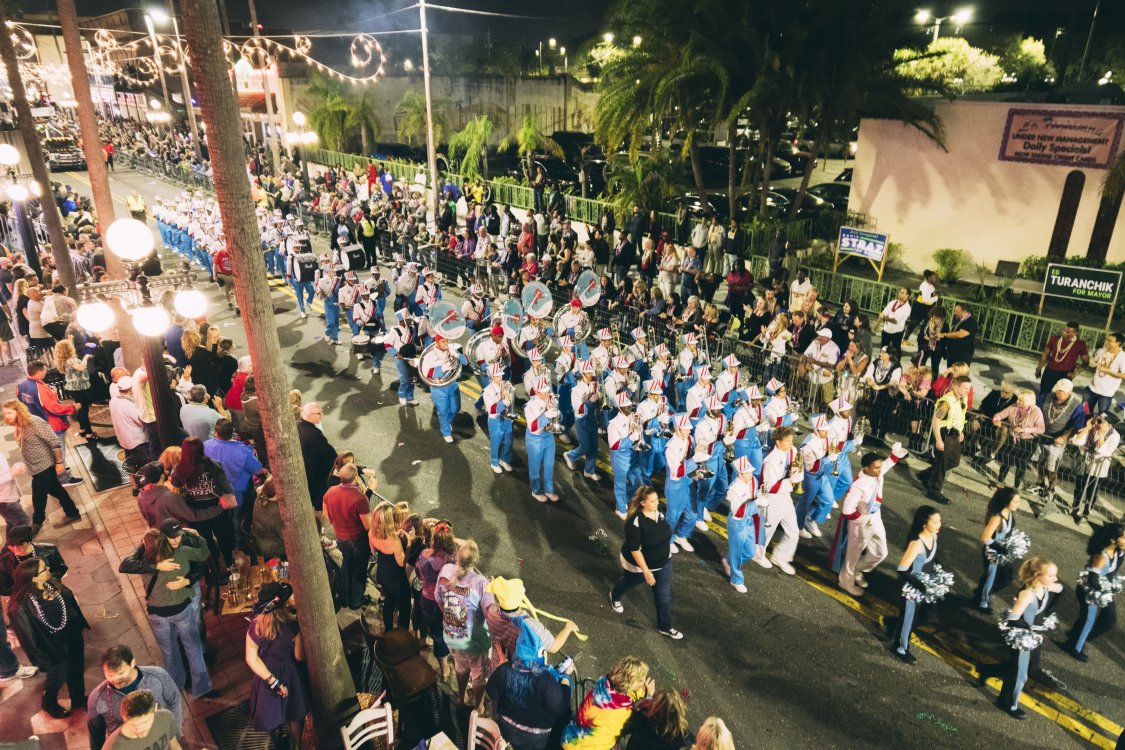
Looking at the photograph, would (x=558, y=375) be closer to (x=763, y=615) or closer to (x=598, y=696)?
(x=763, y=615)

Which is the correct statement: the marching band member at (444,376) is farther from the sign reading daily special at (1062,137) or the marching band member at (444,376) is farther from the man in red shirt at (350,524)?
the sign reading daily special at (1062,137)

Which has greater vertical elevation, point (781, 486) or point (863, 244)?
point (863, 244)

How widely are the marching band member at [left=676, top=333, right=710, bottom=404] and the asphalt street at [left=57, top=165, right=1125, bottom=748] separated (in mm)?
1766

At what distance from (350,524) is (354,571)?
1.95 ft

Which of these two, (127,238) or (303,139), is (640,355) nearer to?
(127,238)

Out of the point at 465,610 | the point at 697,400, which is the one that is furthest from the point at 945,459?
the point at 465,610

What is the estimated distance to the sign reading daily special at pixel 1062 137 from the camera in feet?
49.0

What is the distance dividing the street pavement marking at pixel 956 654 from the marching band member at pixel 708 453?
0.27 m

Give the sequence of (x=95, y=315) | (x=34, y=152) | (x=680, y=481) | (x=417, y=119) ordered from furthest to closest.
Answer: (x=417, y=119) → (x=34, y=152) → (x=680, y=481) → (x=95, y=315)

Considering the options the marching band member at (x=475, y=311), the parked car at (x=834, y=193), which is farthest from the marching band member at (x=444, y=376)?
the parked car at (x=834, y=193)

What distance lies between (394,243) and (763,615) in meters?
16.3

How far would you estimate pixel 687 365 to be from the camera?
10.7 m

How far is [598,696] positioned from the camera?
4.70 meters

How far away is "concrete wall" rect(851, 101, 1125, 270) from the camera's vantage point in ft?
52.5
